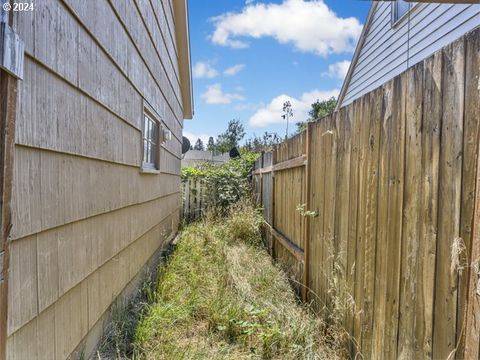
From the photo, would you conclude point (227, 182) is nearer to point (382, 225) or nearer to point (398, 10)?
point (398, 10)

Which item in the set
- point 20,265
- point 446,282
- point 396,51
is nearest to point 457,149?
point 446,282

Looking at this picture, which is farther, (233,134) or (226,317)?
(233,134)

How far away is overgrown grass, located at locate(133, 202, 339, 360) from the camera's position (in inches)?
92.6

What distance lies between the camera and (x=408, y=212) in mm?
1524

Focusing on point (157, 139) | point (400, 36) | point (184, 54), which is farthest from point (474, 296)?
point (184, 54)

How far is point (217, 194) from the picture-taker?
28.3 feet

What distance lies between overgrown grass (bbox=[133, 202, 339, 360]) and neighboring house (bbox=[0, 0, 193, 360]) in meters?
0.40

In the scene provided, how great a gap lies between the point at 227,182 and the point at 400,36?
4.64 meters

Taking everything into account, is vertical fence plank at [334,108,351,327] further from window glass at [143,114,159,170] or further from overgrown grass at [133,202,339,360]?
window glass at [143,114,159,170]

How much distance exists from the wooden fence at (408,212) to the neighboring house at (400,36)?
2.60m

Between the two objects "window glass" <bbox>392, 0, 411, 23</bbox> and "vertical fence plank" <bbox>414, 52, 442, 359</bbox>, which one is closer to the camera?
"vertical fence plank" <bbox>414, 52, 442, 359</bbox>

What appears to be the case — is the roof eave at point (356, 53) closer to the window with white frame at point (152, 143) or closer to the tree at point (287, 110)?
the window with white frame at point (152, 143)

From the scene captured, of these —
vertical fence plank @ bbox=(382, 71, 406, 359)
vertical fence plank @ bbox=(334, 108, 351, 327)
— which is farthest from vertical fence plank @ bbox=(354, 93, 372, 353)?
vertical fence plank @ bbox=(382, 71, 406, 359)

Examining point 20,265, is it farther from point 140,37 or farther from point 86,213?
point 140,37
